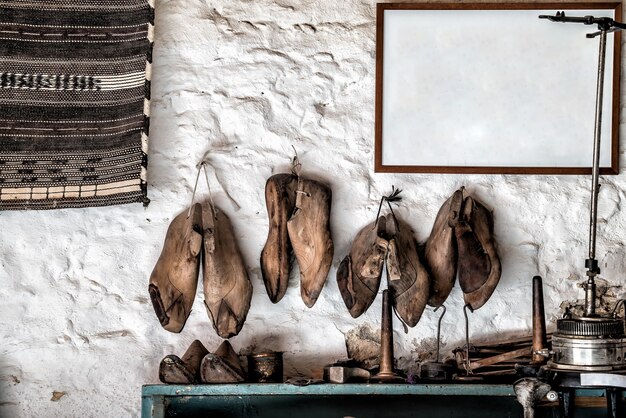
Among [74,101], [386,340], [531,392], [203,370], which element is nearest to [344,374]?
[386,340]

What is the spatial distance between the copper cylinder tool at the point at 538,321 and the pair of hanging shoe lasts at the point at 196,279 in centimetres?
73

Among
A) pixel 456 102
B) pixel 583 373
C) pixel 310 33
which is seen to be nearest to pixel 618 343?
pixel 583 373

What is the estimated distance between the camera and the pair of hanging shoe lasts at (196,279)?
2.18 m

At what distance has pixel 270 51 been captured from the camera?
7.80 feet

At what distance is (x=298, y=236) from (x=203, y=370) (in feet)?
1.37

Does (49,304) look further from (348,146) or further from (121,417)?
(348,146)

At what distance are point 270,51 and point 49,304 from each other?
93 centimetres

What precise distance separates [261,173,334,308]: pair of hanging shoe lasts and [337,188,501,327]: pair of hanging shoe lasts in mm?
75

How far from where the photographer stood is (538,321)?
2.12 metres

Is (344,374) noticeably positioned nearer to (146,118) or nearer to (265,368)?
(265,368)

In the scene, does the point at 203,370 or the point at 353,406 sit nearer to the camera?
the point at 203,370

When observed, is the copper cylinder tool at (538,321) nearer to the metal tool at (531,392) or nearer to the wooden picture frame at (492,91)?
the metal tool at (531,392)

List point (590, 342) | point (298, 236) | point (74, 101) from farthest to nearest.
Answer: point (74, 101) → point (298, 236) → point (590, 342)

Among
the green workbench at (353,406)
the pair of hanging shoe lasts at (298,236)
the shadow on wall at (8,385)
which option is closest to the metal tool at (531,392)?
the green workbench at (353,406)
